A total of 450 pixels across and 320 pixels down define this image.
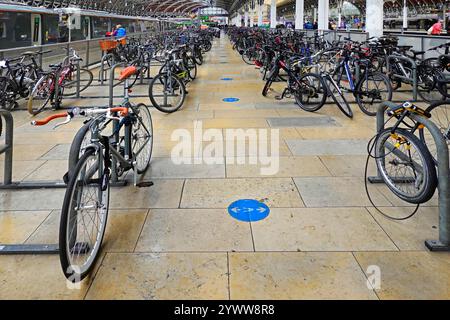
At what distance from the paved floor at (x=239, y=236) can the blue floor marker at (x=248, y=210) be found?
0.07 meters

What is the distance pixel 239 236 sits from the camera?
2973 millimetres

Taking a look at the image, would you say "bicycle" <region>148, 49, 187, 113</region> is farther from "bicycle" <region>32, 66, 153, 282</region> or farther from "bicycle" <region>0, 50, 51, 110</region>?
"bicycle" <region>32, 66, 153, 282</region>

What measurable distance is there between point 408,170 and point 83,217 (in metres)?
2.94

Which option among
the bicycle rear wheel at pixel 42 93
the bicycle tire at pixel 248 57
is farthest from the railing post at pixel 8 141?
the bicycle tire at pixel 248 57

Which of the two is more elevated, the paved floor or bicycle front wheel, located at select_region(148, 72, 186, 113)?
bicycle front wheel, located at select_region(148, 72, 186, 113)

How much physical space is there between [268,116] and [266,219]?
3.84m

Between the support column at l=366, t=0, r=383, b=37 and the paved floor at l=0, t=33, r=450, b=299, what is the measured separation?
7.48 metres

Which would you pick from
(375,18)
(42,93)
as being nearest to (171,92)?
(42,93)

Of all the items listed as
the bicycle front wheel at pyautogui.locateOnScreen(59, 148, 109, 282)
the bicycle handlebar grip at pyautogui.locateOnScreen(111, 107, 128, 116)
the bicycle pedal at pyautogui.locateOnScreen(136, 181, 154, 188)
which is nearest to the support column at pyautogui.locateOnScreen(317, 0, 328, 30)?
the bicycle pedal at pyautogui.locateOnScreen(136, 181, 154, 188)

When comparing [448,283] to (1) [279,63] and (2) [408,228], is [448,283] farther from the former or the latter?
(1) [279,63]

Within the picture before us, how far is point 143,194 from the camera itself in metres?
3.76

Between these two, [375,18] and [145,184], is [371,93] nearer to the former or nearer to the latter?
[145,184]

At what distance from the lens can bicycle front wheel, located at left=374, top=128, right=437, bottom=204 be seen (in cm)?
284

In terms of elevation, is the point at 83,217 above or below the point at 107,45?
below
